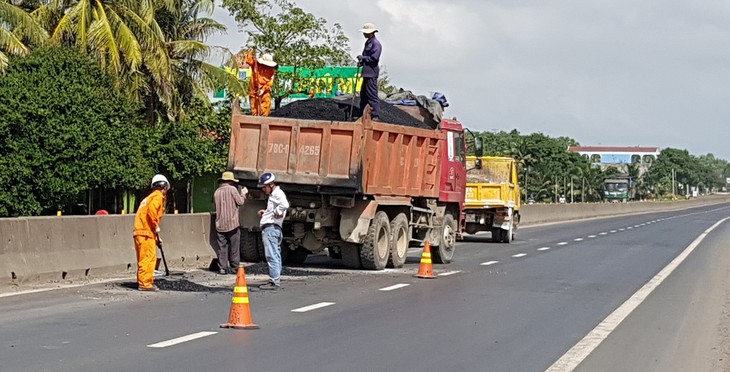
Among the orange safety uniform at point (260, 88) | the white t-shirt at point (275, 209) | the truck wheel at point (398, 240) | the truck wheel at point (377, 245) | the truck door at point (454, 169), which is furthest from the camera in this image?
the truck door at point (454, 169)

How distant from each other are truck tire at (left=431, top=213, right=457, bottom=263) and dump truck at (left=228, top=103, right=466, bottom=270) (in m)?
1.62

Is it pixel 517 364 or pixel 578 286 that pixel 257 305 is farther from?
pixel 578 286

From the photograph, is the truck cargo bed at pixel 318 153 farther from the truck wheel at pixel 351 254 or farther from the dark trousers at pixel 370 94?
the truck wheel at pixel 351 254

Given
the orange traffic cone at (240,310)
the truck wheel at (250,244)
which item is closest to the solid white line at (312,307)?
the orange traffic cone at (240,310)

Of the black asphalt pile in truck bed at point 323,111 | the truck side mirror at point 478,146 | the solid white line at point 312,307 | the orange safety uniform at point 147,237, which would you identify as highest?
the black asphalt pile in truck bed at point 323,111

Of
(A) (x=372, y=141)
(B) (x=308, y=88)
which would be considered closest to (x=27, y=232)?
(A) (x=372, y=141)

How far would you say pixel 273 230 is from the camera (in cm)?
1548

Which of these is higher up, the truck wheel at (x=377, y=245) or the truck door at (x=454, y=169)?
the truck door at (x=454, y=169)

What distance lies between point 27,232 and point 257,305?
13.0 feet

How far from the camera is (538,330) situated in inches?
456

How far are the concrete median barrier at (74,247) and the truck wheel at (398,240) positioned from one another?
12.0 ft

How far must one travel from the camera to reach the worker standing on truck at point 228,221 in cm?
1795

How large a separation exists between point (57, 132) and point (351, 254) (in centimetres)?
2028

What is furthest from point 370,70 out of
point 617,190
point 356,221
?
point 617,190
